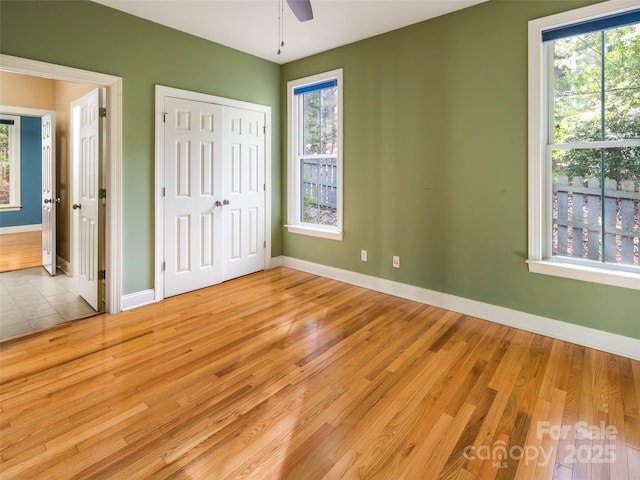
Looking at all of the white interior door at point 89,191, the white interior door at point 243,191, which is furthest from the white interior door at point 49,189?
the white interior door at point 243,191

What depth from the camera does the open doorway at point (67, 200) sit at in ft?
9.56

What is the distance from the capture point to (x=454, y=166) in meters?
3.25

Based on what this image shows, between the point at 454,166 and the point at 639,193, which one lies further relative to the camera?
the point at 454,166

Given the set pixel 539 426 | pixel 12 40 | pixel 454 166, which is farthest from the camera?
pixel 454 166

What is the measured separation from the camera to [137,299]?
3461 millimetres

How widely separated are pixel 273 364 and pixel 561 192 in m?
2.61

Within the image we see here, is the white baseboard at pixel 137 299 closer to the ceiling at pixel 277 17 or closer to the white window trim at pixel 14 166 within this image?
the ceiling at pixel 277 17

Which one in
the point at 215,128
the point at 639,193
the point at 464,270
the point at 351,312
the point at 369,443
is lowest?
the point at 369,443

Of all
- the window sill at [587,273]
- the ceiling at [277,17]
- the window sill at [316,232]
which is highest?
the ceiling at [277,17]

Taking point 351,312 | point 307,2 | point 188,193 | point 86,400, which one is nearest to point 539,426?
point 351,312

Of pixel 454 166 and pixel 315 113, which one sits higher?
pixel 315 113

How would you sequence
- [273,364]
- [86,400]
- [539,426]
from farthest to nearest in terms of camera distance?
[273,364], [86,400], [539,426]

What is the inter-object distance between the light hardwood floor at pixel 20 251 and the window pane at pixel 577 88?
6547mm

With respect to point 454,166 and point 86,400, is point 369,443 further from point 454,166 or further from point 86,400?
point 454,166
